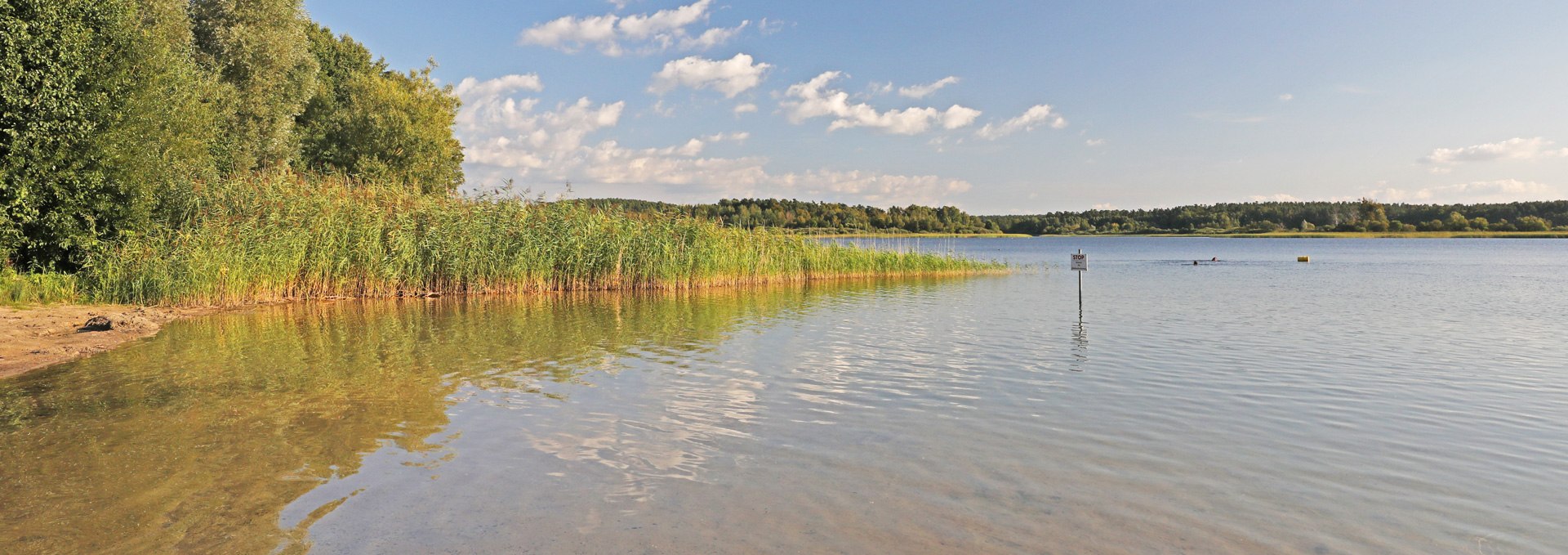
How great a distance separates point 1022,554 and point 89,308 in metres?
18.9

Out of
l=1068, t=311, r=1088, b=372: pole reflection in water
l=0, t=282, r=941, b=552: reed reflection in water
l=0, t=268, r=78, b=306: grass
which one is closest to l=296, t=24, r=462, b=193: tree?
l=0, t=268, r=78, b=306: grass

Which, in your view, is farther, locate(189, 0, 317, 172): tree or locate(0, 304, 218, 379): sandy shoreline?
locate(189, 0, 317, 172): tree

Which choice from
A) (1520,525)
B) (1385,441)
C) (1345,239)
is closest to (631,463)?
(1520,525)

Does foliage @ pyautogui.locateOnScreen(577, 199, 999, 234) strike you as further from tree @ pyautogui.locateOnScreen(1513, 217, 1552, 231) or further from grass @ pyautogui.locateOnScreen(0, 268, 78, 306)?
tree @ pyautogui.locateOnScreen(1513, 217, 1552, 231)

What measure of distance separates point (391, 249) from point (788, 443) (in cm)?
1894

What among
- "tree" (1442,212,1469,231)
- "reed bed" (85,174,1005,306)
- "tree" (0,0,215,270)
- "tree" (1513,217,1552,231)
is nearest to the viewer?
"tree" (0,0,215,270)

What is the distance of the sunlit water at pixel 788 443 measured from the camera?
17.0ft


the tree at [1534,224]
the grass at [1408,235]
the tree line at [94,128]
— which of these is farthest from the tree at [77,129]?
the tree at [1534,224]

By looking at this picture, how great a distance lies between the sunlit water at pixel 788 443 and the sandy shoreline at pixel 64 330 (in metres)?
0.64

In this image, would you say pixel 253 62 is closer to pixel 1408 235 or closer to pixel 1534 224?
pixel 1408 235

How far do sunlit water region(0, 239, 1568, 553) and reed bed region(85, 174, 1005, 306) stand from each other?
16.4ft

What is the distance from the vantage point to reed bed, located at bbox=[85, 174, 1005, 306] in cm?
1883

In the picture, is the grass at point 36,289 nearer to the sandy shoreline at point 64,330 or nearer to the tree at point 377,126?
the sandy shoreline at point 64,330

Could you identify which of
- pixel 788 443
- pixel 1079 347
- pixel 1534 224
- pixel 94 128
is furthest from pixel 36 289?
pixel 1534 224
